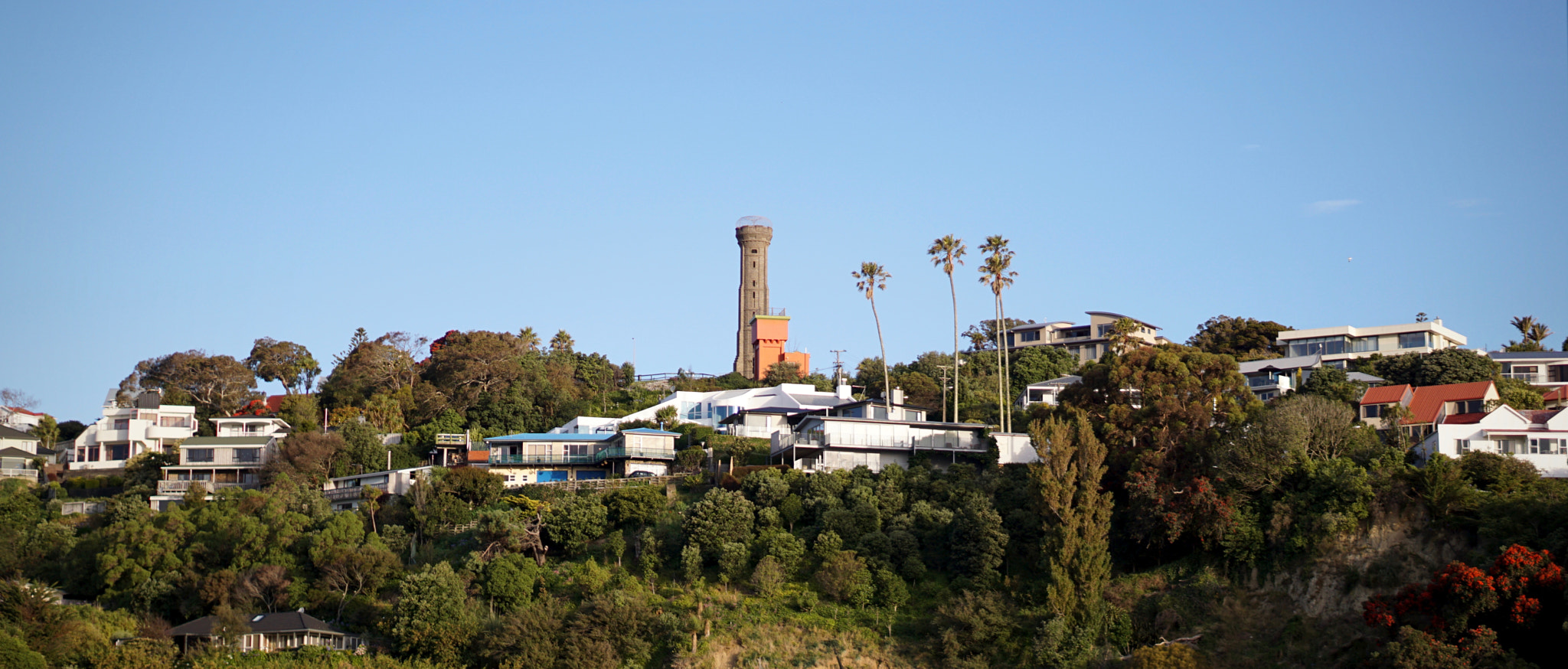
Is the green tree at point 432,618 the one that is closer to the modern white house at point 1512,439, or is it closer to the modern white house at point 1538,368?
the modern white house at point 1512,439

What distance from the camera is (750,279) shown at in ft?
369

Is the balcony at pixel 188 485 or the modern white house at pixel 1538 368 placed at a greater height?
the modern white house at pixel 1538 368

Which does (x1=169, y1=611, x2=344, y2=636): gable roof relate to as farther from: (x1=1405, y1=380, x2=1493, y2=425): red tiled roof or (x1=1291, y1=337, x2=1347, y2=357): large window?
(x1=1291, y1=337, x2=1347, y2=357): large window

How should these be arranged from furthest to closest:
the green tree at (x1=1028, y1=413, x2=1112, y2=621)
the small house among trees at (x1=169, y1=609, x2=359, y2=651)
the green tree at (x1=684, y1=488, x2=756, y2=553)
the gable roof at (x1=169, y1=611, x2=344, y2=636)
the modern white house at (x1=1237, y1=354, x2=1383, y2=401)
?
the modern white house at (x1=1237, y1=354, x2=1383, y2=401), the green tree at (x1=684, y1=488, x2=756, y2=553), the gable roof at (x1=169, y1=611, x2=344, y2=636), the small house among trees at (x1=169, y1=609, x2=359, y2=651), the green tree at (x1=1028, y1=413, x2=1112, y2=621)

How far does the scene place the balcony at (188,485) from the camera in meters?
65.2

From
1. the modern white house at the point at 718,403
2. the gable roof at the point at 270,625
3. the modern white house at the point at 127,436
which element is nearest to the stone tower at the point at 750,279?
the modern white house at the point at 718,403

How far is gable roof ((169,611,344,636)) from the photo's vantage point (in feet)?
156

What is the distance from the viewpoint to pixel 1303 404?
169 ft

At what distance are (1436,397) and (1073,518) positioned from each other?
73.9ft

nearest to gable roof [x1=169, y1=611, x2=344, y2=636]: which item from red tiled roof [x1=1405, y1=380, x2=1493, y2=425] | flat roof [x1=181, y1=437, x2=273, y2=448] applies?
flat roof [x1=181, y1=437, x2=273, y2=448]

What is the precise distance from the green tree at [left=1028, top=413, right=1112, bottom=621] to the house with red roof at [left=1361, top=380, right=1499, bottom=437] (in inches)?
633

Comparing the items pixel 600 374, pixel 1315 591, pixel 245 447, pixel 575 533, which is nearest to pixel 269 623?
pixel 575 533

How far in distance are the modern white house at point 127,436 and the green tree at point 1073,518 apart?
4673 centimetres

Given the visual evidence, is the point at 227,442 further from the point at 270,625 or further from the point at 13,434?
the point at 270,625
